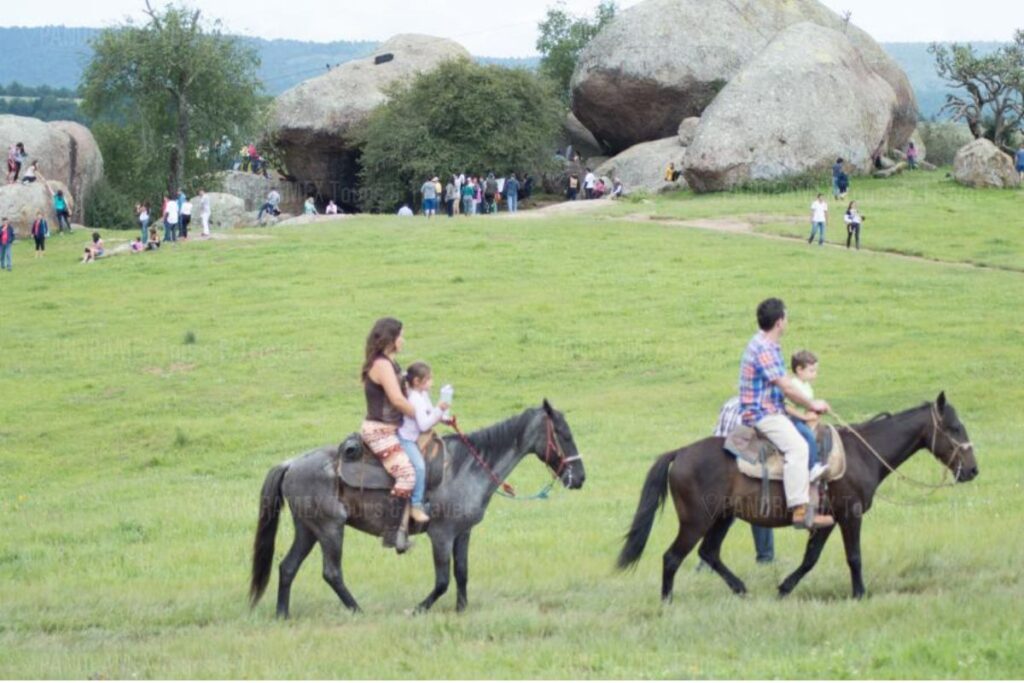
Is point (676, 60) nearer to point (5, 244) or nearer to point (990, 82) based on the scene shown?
point (990, 82)

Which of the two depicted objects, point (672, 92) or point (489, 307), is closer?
point (489, 307)

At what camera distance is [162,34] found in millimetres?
65188

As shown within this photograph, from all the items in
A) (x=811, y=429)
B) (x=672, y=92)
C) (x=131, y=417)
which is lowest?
(x=131, y=417)

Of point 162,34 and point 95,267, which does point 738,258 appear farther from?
point 162,34

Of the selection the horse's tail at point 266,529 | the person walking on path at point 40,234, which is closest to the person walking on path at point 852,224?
the person walking on path at point 40,234

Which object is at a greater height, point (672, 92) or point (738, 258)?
point (672, 92)

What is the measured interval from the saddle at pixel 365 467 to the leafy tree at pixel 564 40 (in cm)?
6014

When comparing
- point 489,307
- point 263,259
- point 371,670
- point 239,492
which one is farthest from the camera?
point 263,259

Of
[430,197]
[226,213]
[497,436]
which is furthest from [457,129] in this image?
[497,436]

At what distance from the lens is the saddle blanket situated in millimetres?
14617

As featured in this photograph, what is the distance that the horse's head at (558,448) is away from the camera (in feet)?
50.0

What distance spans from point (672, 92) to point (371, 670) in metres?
55.3

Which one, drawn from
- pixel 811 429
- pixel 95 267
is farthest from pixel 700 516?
pixel 95 267

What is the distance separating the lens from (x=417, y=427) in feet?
48.6
